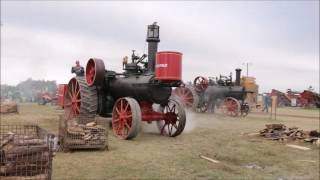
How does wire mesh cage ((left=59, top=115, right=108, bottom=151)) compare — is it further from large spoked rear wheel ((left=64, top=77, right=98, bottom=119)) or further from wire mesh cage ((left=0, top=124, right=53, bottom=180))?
wire mesh cage ((left=0, top=124, right=53, bottom=180))

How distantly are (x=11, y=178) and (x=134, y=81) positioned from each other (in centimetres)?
899

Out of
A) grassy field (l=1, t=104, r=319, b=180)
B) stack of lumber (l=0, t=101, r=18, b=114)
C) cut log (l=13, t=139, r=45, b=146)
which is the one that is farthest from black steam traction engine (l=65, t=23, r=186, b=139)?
cut log (l=13, t=139, r=45, b=146)

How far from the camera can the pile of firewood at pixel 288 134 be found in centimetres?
1351

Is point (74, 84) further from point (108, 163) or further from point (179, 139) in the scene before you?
point (108, 163)

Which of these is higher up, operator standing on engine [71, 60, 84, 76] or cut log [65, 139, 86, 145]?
operator standing on engine [71, 60, 84, 76]

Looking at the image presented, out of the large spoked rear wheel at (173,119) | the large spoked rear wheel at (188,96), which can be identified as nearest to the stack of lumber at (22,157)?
the large spoked rear wheel at (173,119)

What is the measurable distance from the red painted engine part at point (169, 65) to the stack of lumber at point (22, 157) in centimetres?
715

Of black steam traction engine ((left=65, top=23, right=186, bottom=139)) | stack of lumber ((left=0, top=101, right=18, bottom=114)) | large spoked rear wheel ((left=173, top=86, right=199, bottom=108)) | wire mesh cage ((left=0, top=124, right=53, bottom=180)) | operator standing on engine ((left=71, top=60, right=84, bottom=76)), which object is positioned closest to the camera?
wire mesh cage ((left=0, top=124, right=53, bottom=180))

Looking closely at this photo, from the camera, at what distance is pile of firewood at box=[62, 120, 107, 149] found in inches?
384

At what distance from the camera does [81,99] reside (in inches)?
564

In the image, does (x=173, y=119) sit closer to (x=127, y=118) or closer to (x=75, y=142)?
(x=127, y=118)

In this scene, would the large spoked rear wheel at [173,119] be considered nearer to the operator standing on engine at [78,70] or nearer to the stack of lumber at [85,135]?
the stack of lumber at [85,135]

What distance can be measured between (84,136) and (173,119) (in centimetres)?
426

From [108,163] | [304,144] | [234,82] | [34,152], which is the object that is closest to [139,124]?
[108,163]
